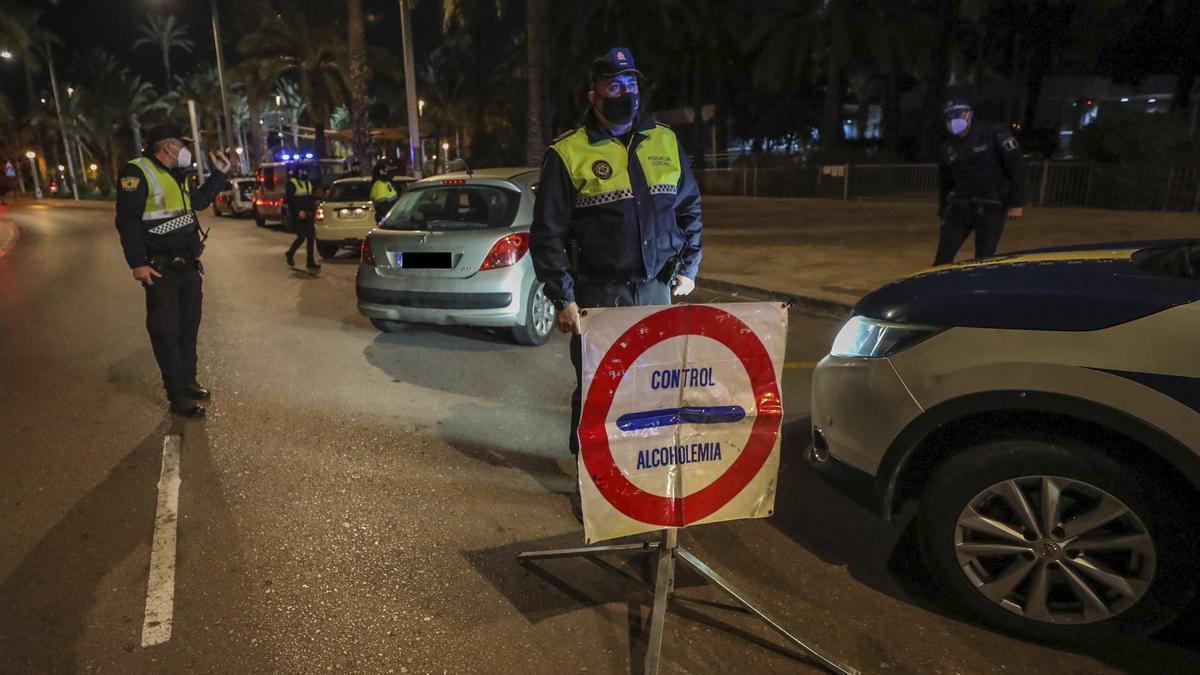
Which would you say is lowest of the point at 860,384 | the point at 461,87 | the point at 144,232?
the point at 860,384

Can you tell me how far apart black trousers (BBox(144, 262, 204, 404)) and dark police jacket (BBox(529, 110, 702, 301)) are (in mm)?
3145

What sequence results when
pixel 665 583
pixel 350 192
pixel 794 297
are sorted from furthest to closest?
pixel 350 192, pixel 794 297, pixel 665 583

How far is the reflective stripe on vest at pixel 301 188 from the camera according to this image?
1159 cm

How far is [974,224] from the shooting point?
6711 millimetres

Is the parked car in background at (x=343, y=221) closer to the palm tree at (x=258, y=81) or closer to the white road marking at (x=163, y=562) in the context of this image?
the white road marking at (x=163, y=562)

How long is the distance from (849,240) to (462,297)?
28.9 feet

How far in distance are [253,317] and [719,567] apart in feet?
22.5

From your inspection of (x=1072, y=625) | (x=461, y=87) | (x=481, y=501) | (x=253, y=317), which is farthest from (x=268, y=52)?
(x=1072, y=625)

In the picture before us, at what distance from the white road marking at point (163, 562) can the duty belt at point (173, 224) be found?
1.43 m

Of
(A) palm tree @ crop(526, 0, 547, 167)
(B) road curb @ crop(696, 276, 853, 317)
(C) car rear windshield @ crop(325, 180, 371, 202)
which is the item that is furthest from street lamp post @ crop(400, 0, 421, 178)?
(B) road curb @ crop(696, 276, 853, 317)

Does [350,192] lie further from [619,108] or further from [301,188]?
[619,108]

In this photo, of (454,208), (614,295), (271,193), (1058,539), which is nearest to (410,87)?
(271,193)

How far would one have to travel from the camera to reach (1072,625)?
2689 millimetres

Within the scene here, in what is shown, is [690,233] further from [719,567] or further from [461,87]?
[461,87]
